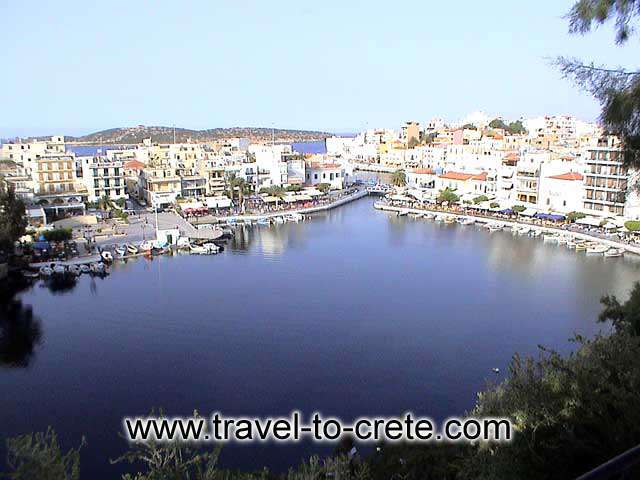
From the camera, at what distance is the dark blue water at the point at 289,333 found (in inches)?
256

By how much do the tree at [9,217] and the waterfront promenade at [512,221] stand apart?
15.2 meters

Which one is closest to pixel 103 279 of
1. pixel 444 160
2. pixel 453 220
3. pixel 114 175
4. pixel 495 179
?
pixel 114 175

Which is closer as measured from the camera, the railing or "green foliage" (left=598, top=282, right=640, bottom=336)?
the railing

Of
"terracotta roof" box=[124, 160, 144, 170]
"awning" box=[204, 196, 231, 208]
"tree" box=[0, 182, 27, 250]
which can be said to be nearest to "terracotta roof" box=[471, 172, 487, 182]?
"awning" box=[204, 196, 231, 208]

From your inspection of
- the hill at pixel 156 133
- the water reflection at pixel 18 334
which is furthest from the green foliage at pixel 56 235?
the hill at pixel 156 133

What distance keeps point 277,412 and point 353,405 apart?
3.09ft

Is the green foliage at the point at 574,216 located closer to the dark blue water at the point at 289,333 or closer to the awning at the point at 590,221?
the awning at the point at 590,221

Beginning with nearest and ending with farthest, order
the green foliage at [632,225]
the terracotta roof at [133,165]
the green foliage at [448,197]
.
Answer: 1. the green foliage at [632,225]
2. the green foliage at [448,197]
3. the terracotta roof at [133,165]

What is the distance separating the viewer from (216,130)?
317 feet

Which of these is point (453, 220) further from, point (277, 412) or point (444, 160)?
point (277, 412)

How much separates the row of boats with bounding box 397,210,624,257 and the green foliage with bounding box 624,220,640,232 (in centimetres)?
109

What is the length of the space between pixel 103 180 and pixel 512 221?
15711 millimetres

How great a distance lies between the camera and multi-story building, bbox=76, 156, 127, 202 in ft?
66.7

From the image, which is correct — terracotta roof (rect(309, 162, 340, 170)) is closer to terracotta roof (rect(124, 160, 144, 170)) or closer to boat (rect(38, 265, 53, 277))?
terracotta roof (rect(124, 160, 144, 170))
